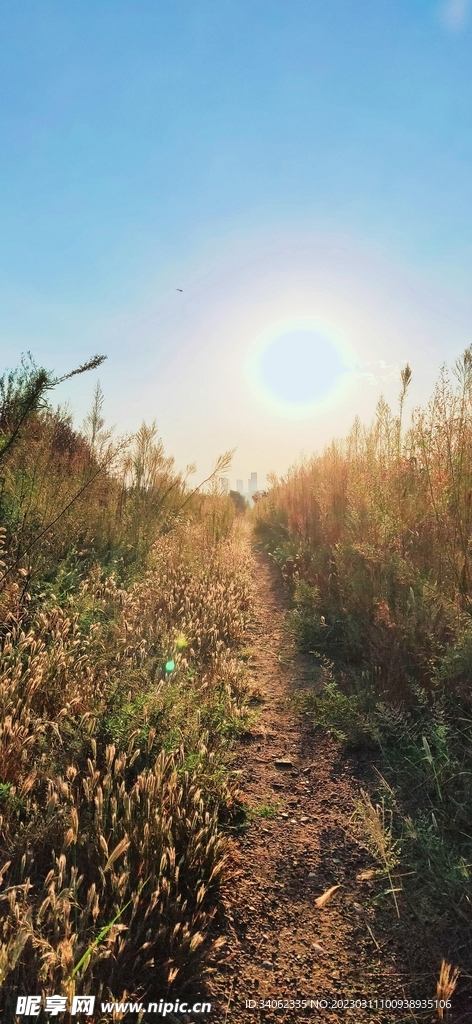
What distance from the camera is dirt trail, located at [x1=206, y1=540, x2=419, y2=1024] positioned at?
59.1 inches

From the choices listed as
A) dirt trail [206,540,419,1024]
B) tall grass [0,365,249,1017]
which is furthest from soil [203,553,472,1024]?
tall grass [0,365,249,1017]

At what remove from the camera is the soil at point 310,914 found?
1.48 metres

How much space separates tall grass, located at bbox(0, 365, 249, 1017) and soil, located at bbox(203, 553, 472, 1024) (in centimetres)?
13

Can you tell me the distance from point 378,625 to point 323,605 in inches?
52.0

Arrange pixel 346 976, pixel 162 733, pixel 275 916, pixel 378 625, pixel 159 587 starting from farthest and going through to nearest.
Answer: pixel 159 587, pixel 378 625, pixel 162 733, pixel 275 916, pixel 346 976

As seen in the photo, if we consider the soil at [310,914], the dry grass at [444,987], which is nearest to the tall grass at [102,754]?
the soil at [310,914]

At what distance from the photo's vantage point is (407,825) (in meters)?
2.00

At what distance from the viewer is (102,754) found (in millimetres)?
2426

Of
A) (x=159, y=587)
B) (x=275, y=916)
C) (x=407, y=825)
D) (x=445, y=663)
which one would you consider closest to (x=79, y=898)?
(x=275, y=916)

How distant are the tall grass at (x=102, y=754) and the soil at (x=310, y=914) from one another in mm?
131

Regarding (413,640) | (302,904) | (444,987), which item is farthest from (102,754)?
(413,640)

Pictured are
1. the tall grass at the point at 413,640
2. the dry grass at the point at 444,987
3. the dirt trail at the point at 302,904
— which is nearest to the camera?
the dry grass at the point at 444,987

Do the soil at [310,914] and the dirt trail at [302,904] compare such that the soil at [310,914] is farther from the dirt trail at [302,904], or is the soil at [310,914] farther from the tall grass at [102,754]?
the tall grass at [102,754]

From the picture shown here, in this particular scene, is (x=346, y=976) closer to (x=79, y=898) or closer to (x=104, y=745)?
(x=79, y=898)
